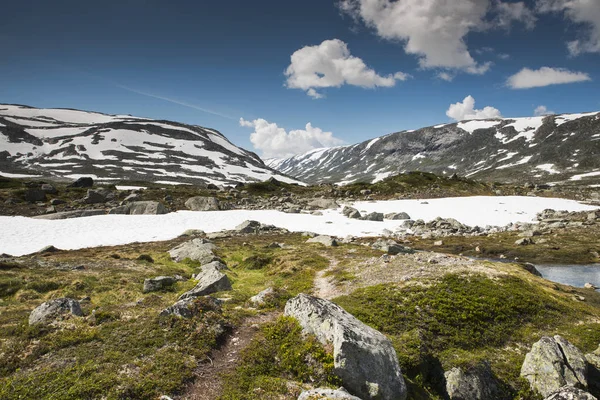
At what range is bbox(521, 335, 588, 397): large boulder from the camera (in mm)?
11453

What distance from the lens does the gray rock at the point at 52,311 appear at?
41.3 ft

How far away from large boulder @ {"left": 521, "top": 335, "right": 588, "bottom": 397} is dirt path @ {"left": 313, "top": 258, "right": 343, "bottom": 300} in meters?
10.6

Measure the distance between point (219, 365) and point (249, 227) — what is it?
47.7 metres

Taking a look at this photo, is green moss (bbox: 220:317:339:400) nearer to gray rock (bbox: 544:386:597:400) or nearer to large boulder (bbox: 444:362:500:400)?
large boulder (bbox: 444:362:500:400)

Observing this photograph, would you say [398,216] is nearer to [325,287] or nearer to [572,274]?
[572,274]

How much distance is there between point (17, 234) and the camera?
43.6 meters

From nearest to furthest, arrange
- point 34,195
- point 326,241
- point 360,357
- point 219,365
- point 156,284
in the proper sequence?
point 360,357 → point 219,365 → point 156,284 → point 326,241 → point 34,195

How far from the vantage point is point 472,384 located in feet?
37.5

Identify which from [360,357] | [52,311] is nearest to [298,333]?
[360,357]

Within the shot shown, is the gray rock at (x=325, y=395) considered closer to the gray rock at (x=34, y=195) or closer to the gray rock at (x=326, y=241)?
the gray rock at (x=326, y=241)

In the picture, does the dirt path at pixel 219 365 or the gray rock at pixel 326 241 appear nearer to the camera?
the dirt path at pixel 219 365

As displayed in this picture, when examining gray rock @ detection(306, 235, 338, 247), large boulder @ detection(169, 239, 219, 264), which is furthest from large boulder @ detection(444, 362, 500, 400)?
gray rock @ detection(306, 235, 338, 247)

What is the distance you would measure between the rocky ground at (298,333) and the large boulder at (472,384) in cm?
5

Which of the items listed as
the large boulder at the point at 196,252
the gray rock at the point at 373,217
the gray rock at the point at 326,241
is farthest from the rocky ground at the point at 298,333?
the gray rock at the point at 373,217
